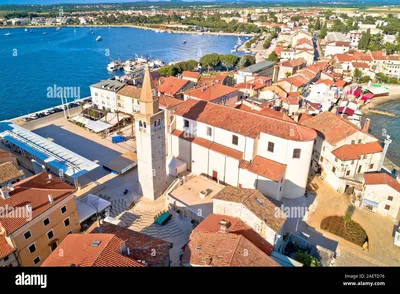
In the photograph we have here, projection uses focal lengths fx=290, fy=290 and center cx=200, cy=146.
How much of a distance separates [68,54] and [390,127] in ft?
366

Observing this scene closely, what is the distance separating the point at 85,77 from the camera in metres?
85.4

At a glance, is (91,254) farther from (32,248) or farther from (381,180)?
(381,180)

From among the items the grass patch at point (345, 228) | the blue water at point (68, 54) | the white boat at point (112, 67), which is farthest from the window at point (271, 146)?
the white boat at point (112, 67)

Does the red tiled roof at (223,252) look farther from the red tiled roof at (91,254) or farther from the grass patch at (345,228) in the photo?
the grass patch at (345,228)

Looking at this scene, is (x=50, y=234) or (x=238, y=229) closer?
(x=238, y=229)

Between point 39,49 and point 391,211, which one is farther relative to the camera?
point 39,49

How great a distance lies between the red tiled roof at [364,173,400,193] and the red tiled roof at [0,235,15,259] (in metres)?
30.7

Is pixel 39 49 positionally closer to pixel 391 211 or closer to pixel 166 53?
pixel 166 53

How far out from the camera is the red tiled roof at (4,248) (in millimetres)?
18992

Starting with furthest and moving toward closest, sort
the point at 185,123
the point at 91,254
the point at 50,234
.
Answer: the point at 185,123
the point at 50,234
the point at 91,254

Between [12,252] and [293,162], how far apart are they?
24325 mm

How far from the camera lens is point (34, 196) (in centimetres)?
2156

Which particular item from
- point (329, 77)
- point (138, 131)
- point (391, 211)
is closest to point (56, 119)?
point (138, 131)

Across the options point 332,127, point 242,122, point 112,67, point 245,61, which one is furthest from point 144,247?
point 112,67
